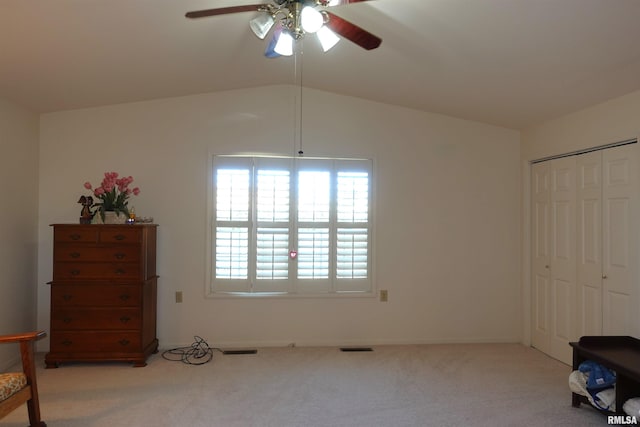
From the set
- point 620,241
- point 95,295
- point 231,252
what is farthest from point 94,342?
point 620,241

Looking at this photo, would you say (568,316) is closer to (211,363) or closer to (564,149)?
(564,149)

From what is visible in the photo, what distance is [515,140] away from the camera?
15.3ft

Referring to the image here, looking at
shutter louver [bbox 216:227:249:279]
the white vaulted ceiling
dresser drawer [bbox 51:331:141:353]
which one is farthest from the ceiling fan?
dresser drawer [bbox 51:331:141:353]

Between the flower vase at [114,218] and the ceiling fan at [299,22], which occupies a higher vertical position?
the ceiling fan at [299,22]

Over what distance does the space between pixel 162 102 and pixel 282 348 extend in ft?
9.58

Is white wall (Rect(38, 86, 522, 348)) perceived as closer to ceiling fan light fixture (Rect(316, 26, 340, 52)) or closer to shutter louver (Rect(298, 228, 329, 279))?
shutter louver (Rect(298, 228, 329, 279))

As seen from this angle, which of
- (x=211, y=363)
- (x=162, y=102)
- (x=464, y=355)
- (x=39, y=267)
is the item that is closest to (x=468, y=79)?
(x=464, y=355)

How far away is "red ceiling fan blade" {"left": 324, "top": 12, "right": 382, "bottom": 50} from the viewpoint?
209 centimetres

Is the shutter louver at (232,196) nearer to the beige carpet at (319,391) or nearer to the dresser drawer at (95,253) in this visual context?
the dresser drawer at (95,253)

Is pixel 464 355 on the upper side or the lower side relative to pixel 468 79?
lower

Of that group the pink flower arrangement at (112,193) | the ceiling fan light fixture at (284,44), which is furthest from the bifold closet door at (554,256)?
the pink flower arrangement at (112,193)

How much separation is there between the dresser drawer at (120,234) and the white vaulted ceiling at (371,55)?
1309 millimetres

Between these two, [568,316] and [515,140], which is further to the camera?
[515,140]

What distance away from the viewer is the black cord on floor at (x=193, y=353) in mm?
3929
